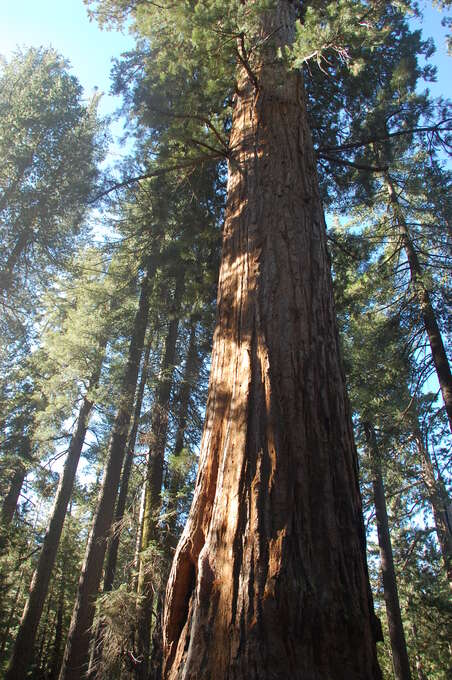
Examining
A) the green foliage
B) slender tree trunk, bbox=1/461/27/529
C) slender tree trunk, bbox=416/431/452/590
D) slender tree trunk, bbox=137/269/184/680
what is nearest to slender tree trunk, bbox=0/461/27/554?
slender tree trunk, bbox=1/461/27/529


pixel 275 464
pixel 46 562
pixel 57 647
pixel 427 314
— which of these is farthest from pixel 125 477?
pixel 275 464

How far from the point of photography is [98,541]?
28.0ft

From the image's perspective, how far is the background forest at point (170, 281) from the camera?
530cm

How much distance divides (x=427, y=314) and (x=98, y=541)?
8686mm

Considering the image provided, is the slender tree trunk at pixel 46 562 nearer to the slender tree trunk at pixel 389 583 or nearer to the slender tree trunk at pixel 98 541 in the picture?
the slender tree trunk at pixel 98 541

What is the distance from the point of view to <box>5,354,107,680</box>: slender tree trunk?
33.8 ft

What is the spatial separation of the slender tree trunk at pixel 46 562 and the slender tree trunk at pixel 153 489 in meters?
3.31

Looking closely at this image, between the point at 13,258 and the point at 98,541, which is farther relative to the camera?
the point at 13,258

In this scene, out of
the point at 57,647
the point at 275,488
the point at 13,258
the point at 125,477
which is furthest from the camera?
the point at 57,647

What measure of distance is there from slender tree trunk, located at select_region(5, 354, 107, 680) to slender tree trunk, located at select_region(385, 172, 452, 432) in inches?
336

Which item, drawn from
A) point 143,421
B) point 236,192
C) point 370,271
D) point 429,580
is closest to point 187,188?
point 236,192

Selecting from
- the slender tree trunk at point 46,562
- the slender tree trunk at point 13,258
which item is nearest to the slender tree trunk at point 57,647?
the slender tree trunk at point 46,562

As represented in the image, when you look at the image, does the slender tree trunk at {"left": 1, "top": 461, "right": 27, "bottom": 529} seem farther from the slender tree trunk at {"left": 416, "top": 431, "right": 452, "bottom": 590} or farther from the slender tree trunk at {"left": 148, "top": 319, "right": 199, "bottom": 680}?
the slender tree trunk at {"left": 416, "top": 431, "right": 452, "bottom": 590}

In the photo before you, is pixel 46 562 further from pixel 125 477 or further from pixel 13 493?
pixel 13 493
